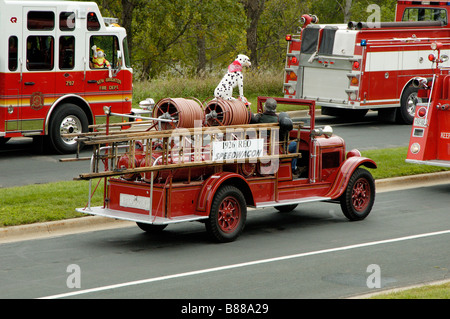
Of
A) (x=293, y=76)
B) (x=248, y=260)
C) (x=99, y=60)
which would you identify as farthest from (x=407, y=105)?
(x=248, y=260)

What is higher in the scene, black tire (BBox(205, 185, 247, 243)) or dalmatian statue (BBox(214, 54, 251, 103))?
dalmatian statue (BBox(214, 54, 251, 103))

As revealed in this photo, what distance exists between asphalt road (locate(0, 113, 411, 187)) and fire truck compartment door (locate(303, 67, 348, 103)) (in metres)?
0.86

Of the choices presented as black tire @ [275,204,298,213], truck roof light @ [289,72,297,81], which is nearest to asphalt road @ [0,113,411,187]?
truck roof light @ [289,72,297,81]

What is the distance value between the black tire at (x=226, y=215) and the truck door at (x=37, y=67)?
24.9ft

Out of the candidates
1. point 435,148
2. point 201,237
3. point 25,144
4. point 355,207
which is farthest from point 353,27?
point 201,237

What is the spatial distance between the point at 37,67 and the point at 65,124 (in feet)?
4.52

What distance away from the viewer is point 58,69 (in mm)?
17375

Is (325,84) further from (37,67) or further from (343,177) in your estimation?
(343,177)

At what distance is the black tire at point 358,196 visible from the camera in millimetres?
12053

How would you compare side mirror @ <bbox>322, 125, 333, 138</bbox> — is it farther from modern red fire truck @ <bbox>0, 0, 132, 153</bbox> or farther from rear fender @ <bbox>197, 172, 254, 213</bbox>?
modern red fire truck @ <bbox>0, 0, 132, 153</bbox>

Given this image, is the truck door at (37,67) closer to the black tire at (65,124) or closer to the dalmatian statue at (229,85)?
the black tire at (65,124)

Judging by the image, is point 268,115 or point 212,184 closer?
point 212,184

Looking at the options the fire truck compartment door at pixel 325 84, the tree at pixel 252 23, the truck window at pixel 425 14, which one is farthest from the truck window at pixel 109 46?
the tree at pixel 252 23

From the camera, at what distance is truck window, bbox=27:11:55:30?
16938mm
